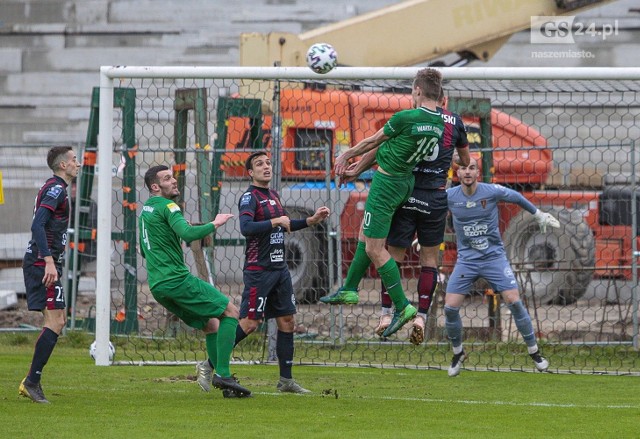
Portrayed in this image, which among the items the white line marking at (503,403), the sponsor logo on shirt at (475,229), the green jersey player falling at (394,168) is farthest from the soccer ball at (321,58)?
Result: the white line marking at (503,403)

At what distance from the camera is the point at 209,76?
11320 mm

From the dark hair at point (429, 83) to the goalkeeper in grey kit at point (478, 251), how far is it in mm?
2517

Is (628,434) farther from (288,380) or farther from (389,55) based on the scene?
(389,55)

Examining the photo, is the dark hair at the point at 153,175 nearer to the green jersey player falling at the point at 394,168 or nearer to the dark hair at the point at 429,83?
the green jersey player falling at the point at 394,168

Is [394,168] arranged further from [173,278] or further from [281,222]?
[173,278]

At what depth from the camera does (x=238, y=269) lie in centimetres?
1417

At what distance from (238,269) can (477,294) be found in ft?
11.1

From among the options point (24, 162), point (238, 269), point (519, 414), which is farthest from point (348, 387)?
point (24, 162)

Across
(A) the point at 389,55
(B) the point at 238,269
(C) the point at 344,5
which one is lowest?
(B) the point at 238,269

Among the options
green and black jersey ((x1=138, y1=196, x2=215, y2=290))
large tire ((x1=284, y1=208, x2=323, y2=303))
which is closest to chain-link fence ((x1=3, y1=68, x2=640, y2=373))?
large tire ((x1=284, y1=208, x2=323, y2=303))

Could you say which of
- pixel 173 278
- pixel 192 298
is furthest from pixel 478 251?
pixel 173 278

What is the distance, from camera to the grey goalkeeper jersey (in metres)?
11.4

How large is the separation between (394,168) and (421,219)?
24.2 inches
